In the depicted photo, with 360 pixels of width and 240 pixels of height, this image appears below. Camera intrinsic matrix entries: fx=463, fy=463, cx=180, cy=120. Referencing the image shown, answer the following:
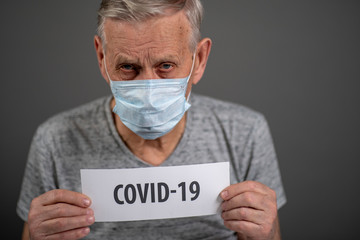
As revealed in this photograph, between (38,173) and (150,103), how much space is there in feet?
2.17

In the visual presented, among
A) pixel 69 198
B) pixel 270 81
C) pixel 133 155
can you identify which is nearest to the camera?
pixel 69 198

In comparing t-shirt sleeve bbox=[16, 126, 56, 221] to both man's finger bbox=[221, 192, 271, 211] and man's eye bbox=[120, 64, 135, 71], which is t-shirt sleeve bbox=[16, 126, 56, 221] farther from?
man's finger bbox=[221, 192, 271, 211]

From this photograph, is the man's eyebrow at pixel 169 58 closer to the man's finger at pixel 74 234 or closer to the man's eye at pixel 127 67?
the man's eye at pixel 127 67

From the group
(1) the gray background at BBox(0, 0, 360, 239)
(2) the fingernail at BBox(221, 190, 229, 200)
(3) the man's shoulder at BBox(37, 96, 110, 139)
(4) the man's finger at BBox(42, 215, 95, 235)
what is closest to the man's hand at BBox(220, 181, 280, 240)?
(2) the fingernail at BBox(221, 190, 229, 200)

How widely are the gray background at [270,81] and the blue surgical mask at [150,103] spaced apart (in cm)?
99

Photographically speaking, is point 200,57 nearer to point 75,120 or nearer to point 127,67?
point 127,67

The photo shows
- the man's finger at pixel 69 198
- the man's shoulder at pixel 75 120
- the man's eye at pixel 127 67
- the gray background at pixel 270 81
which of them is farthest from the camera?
the gray background at pixel 270 81

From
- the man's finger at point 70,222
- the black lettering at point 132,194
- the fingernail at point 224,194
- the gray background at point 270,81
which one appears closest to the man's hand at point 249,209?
the fingernail at point 224,194

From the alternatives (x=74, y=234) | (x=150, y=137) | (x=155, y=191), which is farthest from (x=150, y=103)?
(x=74, y=234)

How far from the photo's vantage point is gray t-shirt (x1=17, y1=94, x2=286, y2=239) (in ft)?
6.33

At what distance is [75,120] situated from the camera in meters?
2.03

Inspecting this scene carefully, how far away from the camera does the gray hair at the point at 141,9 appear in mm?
1601

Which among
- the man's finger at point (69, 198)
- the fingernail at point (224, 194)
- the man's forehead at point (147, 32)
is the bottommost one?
the fingernail at point (224, 194)

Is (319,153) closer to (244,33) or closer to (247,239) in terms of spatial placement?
(244,33)
